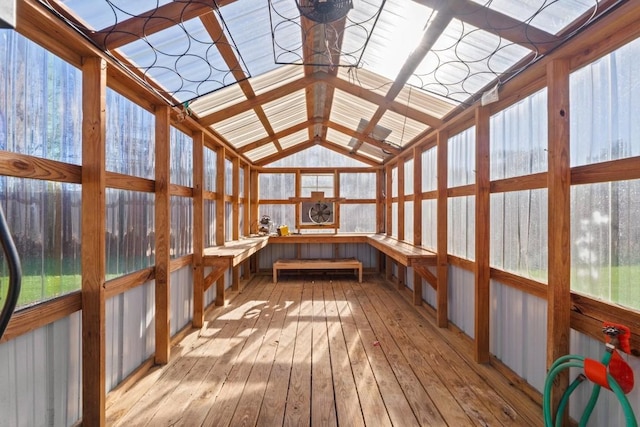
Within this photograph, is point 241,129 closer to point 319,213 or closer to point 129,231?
point 319,213

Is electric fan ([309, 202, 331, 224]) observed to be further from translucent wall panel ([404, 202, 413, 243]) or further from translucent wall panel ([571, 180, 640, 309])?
translucent wall panel ([571, 180, 640, 309])

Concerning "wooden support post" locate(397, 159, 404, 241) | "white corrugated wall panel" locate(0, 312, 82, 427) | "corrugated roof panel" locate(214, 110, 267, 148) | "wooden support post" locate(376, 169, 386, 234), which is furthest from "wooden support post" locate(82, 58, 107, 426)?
"wooden support post" locate(376, 169, 386, 234)

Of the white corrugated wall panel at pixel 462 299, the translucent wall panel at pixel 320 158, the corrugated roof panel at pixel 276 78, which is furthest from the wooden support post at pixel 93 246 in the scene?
the translucent wall panel at pixel 320 158

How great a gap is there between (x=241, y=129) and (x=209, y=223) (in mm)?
1448

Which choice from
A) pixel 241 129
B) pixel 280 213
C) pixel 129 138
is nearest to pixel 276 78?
pixel 241 129

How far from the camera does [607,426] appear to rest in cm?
170

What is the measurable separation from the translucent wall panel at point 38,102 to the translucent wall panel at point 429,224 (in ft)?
12.2

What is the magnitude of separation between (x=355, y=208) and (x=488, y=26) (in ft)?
15.6

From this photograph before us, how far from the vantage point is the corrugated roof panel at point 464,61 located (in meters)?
2.21

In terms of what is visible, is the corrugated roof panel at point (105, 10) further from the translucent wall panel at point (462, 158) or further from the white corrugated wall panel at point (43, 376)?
the translucent wall panel at point (462, 158)

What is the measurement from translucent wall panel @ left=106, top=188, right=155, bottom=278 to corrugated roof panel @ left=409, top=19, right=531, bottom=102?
2.71 meters

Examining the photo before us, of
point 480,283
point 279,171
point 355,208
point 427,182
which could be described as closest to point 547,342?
point 480,283

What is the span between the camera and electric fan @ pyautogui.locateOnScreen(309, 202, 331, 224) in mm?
6305

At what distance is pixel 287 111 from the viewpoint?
15.4 feet
